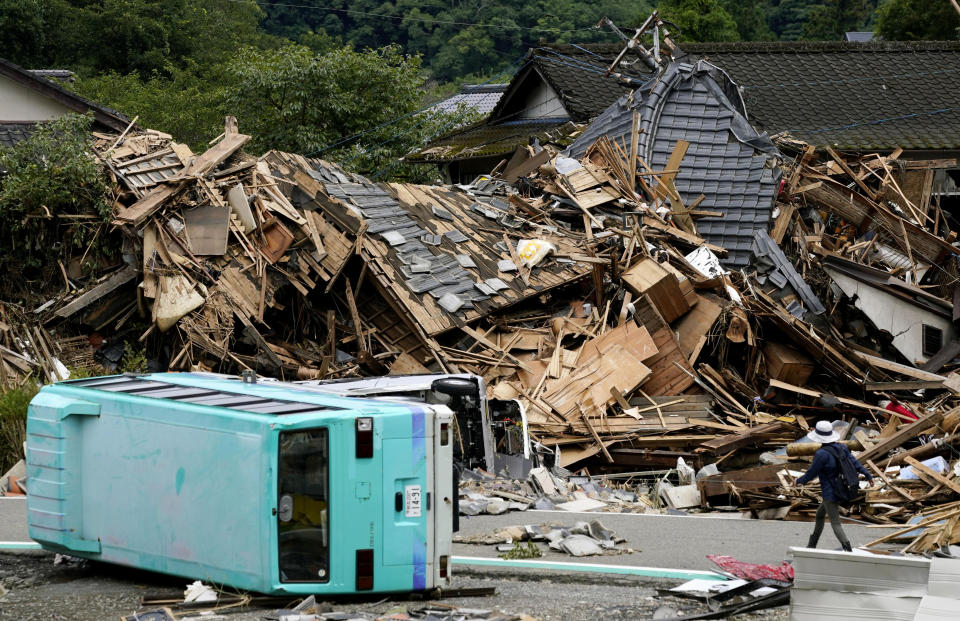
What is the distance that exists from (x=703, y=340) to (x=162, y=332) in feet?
26.7

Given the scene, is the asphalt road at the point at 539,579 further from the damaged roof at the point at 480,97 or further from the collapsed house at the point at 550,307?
the damaged roof at the point at 480,97

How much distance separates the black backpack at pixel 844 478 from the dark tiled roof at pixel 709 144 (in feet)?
33.5

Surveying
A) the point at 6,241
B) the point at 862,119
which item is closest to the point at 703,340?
the point at 6,241

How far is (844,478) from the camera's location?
856cm

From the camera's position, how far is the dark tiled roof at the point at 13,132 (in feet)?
67.2

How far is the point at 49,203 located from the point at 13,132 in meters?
5.29

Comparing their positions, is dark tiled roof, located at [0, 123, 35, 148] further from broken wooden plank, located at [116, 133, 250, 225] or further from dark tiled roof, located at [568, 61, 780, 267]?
dark tiled roof, located at [568, 61, 780, 267]

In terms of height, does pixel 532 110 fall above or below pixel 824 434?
above

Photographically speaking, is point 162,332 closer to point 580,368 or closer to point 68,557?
point 580,368

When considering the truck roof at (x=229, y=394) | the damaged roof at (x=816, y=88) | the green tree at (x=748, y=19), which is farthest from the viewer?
the green tree at (x=748, y=19)

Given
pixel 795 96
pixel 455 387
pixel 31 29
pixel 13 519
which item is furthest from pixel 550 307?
pixel 31 29

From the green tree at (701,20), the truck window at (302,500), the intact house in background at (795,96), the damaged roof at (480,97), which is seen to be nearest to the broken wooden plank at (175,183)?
the intact house in background at (795,96)

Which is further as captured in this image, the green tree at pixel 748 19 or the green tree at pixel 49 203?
the green tree at pixel 748 19

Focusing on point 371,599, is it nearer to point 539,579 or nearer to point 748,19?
point 539,579
